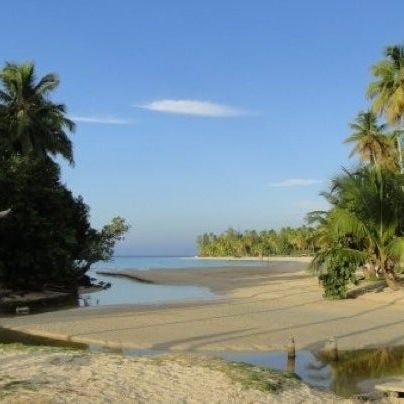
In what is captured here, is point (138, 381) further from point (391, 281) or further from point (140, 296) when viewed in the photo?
point (140, 296)

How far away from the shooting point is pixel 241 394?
920cm

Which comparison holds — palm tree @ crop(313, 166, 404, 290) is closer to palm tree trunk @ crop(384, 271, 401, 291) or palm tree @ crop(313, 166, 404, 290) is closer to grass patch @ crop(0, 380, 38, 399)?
palm tree trunk @ crop(384, 271, 401, 291)

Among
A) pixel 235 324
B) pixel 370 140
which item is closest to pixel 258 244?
pixel 370 140

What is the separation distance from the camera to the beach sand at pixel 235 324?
16938 millimetres

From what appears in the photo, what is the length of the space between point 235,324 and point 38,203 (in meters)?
19.9

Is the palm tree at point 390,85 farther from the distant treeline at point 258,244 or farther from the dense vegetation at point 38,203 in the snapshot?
the distant treeline at point 258,244

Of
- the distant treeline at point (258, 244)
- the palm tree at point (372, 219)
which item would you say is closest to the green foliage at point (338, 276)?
the palm tree at point (372, 219)

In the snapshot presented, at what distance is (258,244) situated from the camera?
15600cm

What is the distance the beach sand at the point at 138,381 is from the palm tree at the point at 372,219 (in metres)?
16.8

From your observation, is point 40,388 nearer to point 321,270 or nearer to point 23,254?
point 321,270

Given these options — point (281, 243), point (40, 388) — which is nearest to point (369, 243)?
point (40, 388)

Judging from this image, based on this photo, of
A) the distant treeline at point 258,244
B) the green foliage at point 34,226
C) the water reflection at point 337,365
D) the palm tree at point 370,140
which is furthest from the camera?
the distant treeline at point 258,244

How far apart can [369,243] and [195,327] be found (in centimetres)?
1126

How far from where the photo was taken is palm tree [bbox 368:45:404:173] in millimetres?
37875
